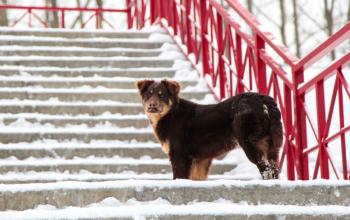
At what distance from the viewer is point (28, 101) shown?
9789mm

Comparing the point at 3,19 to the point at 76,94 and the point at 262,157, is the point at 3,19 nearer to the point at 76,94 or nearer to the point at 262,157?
the point at 76,94

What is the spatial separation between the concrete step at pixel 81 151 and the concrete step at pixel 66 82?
167 cm

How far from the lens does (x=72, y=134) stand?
9.02m

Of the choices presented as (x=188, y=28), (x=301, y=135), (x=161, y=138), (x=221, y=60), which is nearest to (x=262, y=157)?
(x=301, y=135)

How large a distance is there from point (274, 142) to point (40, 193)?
2672 mm

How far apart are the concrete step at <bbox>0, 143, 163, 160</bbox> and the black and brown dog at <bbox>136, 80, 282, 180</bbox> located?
1241mm

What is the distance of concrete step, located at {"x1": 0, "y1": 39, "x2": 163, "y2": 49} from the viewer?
11914 mm

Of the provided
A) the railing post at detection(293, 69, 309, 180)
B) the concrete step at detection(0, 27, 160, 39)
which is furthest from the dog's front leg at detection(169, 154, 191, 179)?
the concrete step at detection(0, 27, 160, 39)

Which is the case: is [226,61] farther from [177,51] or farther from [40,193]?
[40,193]

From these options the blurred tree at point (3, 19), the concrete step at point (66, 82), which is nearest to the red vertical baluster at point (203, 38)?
the concrete step at point (66, 82)

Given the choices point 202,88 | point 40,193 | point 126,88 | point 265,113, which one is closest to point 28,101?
point 126,88

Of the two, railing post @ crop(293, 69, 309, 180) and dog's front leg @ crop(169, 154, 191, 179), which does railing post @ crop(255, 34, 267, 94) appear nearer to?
Answer: railing post @ crop(293, 69, 309, 180)

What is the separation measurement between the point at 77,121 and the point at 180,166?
2506 millimetres

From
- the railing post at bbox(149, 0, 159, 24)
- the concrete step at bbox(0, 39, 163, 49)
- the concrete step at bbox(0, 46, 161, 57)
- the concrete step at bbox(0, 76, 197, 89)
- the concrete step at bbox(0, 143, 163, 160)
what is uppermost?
the railing post at bbox(149, 0, 159, 24)
